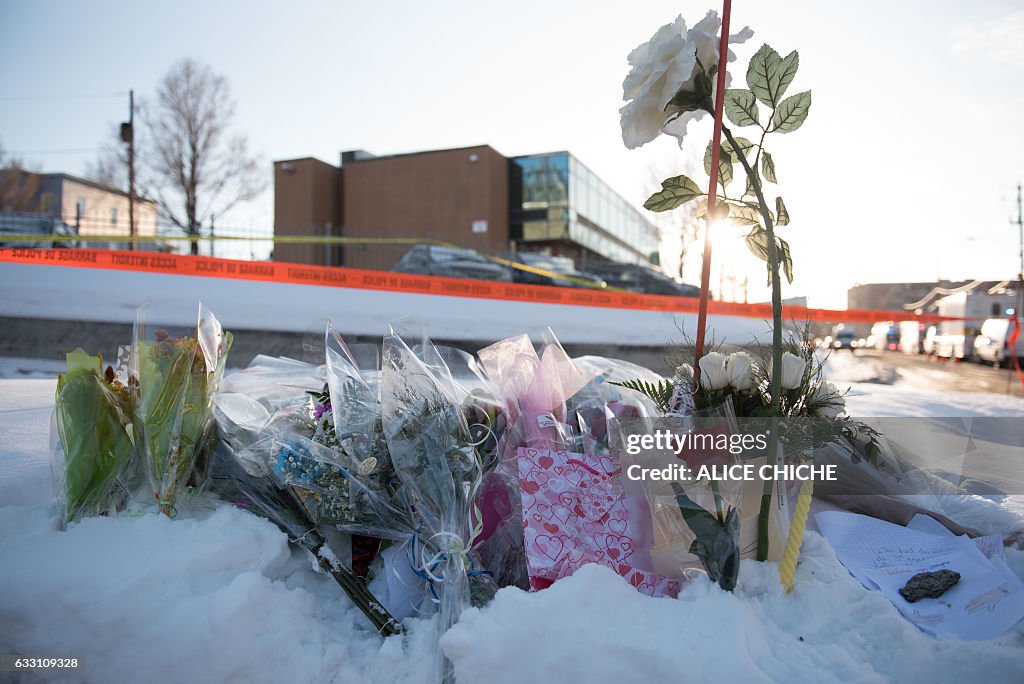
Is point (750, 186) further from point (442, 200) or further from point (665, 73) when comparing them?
point (442, 200)

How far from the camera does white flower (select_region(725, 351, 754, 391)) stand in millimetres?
1695

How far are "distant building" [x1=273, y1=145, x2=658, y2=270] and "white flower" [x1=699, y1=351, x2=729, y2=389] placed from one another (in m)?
20.2

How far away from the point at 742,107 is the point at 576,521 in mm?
1382

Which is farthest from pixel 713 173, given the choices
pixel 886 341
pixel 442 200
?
pixel 886 341

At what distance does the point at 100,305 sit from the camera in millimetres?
6551

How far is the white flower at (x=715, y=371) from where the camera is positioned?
169 cm

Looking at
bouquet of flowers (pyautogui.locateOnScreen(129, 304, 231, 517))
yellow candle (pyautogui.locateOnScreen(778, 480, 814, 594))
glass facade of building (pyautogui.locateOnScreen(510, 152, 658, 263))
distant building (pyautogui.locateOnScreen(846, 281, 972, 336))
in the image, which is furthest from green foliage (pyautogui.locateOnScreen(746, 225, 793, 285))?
glass facade of building (pyautogui.locateOnScreen(510, 152, 658, 263))

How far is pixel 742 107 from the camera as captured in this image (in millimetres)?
1831

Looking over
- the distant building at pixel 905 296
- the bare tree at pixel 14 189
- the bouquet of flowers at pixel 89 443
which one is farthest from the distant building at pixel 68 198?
the distant building at pixel 905 296

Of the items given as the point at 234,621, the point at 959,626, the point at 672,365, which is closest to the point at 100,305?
the point at 234,621

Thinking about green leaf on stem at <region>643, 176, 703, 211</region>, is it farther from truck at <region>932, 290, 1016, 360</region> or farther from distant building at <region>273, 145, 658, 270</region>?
distant building at <region>273, 145, 658, 270</region>

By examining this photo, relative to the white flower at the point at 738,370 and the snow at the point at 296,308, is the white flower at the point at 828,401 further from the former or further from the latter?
the snow at the point at 296,308

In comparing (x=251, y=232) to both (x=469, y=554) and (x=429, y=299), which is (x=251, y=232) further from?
(x=469, y=554)

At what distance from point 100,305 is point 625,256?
26864mm
